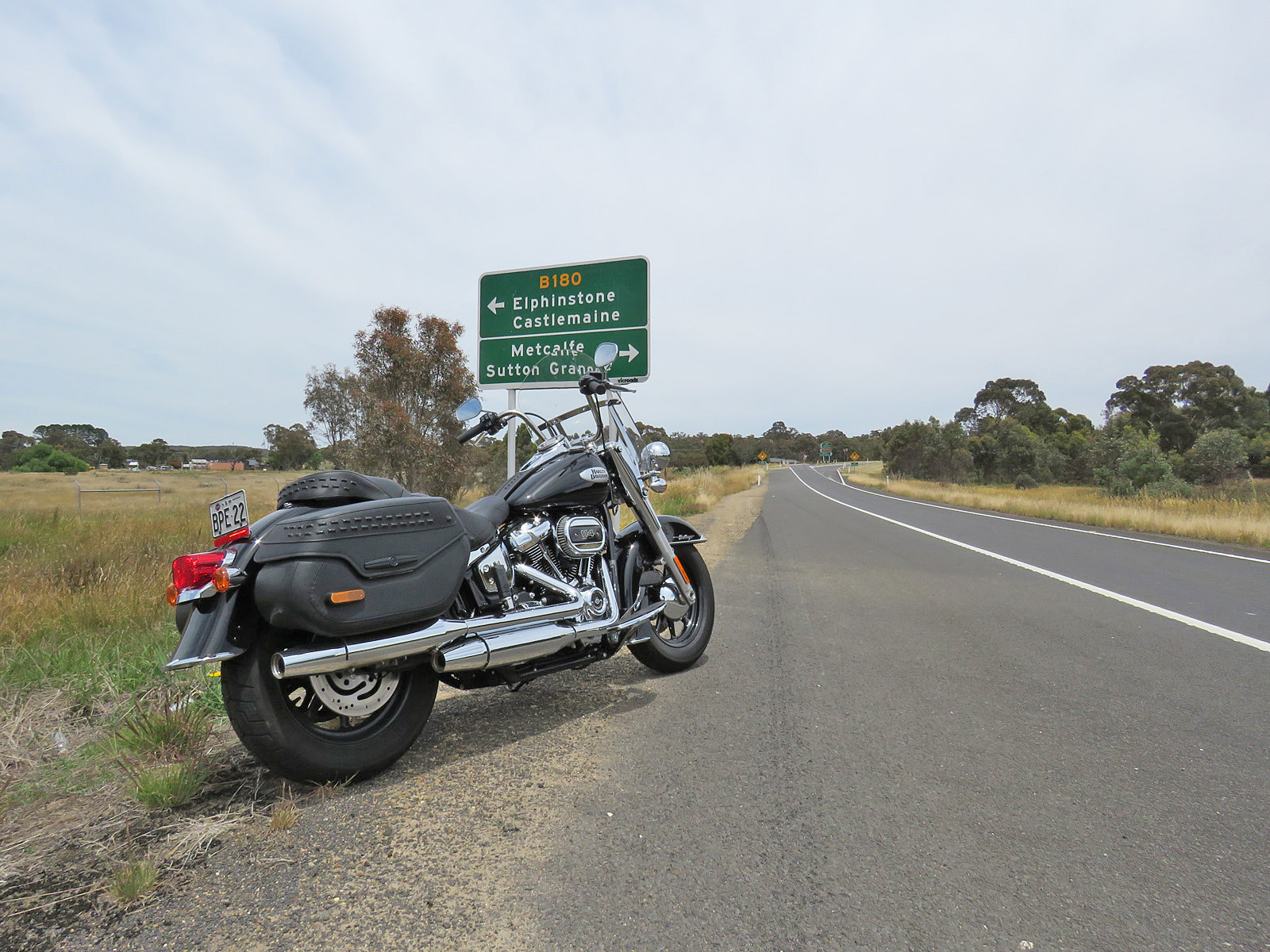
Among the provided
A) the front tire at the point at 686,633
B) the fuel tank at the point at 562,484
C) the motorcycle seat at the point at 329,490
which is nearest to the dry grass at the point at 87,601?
the motorcycle seat at the point at 329,490

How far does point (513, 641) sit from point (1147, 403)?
82.6m

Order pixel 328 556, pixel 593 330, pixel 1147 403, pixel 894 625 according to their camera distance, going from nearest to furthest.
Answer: pixel 328 556 → pixel 894 625 → pixel 593 330 → pixel 1147 403

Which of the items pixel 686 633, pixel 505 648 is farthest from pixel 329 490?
pixel 686 633

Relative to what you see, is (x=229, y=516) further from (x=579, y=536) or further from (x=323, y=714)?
(x=579, y=536)

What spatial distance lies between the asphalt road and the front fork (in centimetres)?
58

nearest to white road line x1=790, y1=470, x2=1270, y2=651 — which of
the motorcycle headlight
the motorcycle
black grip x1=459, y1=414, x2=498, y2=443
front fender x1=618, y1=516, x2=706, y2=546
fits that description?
front fender x1=618, y1=516, x2=706, y2=546

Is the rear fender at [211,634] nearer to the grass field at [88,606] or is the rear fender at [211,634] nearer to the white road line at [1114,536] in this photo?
the grass field at [88,606]

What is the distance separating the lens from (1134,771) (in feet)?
9.00

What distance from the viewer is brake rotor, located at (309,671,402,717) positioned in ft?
8.27

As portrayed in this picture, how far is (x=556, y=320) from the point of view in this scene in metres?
8.55

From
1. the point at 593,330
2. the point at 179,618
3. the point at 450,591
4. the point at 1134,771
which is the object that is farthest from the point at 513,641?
the point at 593,330

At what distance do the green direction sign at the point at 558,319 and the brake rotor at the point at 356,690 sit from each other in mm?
5698

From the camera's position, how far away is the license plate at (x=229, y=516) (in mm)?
2402

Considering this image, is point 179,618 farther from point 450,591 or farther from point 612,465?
point 612,465
